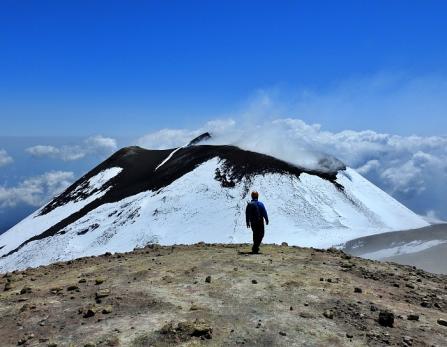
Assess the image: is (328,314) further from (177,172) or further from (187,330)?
(177,172)

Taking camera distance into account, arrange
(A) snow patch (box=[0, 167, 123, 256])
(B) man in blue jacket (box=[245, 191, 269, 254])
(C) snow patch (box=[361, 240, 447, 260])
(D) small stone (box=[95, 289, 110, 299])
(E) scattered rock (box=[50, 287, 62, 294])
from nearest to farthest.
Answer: (D) small stone (box=[95, 289, 110, 299]) → (E) scattered rock (box=[50, 287, 62, 294]) → (B) man in blue jacket (box=[245, 191, 269, 254]) → (C) snow patch (box=[361, 240, 447, 260]) → (A) snow patch (box=[0, 167, 123, 256])

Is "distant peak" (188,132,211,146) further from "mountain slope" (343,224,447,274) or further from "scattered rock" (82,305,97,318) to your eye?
"scattered rock" (82,305,97,318)

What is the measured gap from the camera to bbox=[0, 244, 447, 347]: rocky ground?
11672 mm

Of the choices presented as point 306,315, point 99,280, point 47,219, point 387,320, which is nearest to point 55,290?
point 99,280

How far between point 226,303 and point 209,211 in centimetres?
4405

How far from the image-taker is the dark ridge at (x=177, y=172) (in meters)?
64.2

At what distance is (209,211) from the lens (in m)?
57.9

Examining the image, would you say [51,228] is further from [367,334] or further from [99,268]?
[367,334]

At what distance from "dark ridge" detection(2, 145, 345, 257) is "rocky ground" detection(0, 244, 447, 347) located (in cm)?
4348

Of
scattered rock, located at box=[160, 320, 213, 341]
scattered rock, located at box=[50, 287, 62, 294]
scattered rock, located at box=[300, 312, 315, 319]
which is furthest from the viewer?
scattered rock, located at box=[50, 287, 62, 294]

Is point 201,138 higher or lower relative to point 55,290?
higher

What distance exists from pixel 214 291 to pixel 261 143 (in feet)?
209

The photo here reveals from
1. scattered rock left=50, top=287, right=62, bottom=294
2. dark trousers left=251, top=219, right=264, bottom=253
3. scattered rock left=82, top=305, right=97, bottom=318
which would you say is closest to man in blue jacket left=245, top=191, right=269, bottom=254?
dark trousers left=251, top=219, right=264, bottom=253

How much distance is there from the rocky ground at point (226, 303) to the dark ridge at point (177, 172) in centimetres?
4348
